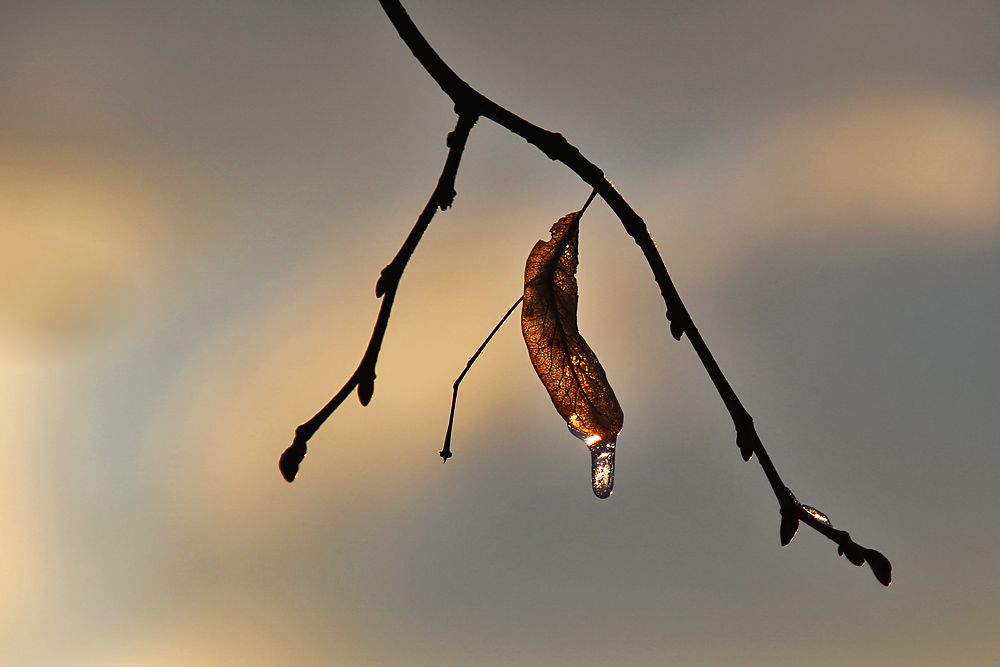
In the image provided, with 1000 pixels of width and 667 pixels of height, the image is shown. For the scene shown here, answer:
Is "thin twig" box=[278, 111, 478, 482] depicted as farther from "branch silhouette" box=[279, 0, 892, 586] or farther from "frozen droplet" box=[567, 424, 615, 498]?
"frozen droplet" box=[567, 424, 615, 498]

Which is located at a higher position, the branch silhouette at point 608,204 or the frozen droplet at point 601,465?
the branch silhouette at point 608,204

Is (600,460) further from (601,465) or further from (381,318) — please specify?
(381,318)

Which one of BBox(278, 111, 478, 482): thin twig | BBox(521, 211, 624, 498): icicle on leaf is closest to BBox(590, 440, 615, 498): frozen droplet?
BBox(521, 211, 624, 498): icicle on leaf

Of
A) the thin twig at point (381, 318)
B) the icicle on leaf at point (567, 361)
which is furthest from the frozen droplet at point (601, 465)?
the thin twig at point (381, 318)

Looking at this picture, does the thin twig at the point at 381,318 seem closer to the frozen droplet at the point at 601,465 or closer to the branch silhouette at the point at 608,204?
the branch silhouette at the point at 608,204

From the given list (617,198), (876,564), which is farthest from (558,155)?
(876,564)

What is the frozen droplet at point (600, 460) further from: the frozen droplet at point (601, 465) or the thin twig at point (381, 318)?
the thin twig at point (381, 318)

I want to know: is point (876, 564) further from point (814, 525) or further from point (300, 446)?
point (300, 446)

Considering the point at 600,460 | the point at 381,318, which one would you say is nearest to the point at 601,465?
the point at 600,460
